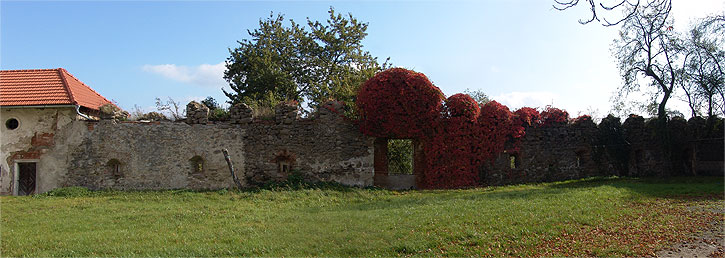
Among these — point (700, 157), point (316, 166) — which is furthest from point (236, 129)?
point (700, 157)

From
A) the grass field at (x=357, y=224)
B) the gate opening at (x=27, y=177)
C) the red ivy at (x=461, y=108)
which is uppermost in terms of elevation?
the red ivy at (x=461, y=108)

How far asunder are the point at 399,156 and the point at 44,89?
564 inches

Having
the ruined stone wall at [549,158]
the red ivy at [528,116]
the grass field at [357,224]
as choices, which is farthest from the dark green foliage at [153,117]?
the red ivy at [528,116]

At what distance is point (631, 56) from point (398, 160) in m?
11.2

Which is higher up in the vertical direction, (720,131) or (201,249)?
(720,131)

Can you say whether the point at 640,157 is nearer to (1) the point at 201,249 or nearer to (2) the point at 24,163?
(1) the point at 201,249

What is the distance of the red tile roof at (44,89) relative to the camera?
14901mm

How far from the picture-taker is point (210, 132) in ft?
51.0

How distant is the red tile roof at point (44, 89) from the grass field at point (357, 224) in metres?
3.46

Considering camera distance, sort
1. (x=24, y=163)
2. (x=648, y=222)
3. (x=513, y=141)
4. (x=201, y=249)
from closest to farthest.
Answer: (x=201, y=249) < (x=648, y=222) < (x=24, y=163) < (x=513, y=141)

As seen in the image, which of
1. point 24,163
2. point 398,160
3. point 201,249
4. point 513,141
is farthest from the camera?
point 398,160

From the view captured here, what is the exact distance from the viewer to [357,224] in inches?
352

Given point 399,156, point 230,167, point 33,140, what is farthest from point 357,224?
point 33,140

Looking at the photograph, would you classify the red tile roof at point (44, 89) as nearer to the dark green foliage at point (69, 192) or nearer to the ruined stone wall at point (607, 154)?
the dark green foliage at point (69, 192)
